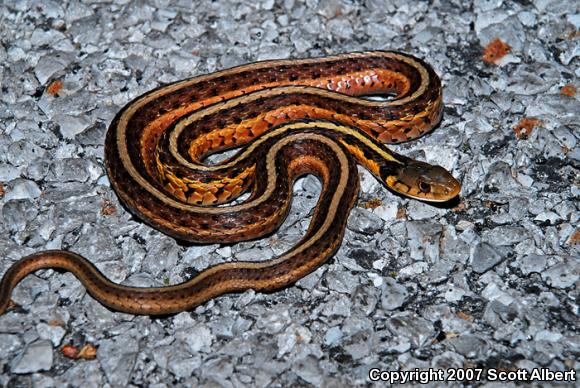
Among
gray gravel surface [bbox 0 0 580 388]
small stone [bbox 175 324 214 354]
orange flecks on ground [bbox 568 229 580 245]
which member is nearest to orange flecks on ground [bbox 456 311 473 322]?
gray gravel surface [bbox 0 0 580 388]

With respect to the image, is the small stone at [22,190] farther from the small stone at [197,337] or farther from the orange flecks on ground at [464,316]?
the orange flecks on ground at [464,316]

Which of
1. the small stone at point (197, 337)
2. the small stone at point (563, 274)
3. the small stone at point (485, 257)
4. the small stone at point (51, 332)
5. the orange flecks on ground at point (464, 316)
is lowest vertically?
the small stone at point (51, 332)

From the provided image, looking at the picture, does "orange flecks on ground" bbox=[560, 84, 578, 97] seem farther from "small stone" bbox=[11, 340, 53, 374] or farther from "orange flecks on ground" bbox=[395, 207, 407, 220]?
"small stone" bbox=[11, 340, 53, 374]

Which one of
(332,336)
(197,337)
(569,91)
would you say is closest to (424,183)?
(332,336)

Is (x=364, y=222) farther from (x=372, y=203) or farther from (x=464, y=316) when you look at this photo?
(x=464, y=316)

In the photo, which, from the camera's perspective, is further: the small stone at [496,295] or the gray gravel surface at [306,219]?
the small stone at [496,295]

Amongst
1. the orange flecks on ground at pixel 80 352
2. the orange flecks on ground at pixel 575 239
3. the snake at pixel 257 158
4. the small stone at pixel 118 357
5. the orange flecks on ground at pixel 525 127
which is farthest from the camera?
the orange flecks on ground at pixel 525 127

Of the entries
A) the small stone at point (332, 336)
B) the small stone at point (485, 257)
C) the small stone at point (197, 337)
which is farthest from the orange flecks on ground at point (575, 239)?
the small stone at point (197, 337)

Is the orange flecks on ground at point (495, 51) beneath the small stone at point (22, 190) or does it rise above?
above
